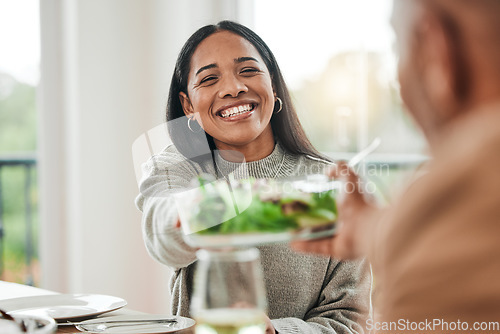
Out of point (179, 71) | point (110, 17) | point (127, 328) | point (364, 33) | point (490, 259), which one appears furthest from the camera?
point (110, 17)

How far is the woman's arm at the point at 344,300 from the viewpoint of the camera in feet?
3.71

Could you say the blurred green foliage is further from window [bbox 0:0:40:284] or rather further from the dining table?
the dining table

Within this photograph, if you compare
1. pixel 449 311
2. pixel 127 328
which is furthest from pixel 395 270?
pixel 127 328

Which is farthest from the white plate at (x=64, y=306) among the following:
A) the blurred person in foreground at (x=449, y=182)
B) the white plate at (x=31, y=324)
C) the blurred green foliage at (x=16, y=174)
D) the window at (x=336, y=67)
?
the blurred green foliage at (x=16, y=174)

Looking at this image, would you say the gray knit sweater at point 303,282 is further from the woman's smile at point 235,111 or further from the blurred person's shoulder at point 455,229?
the blurred person's shoulder at point 455,229

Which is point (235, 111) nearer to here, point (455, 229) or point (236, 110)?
point (236, 110)

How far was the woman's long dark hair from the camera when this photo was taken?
3.54ft

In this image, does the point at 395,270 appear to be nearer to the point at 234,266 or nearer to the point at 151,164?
the point at 234,266

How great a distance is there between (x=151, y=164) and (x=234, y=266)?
0.38 metres

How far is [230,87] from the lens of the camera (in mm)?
1067

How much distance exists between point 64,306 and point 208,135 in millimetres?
395

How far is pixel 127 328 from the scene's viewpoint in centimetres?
88

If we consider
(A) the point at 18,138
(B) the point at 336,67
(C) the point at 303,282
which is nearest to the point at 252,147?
(C) the point at 303,282

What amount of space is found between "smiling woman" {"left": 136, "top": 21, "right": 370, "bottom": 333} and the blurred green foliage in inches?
66.0
